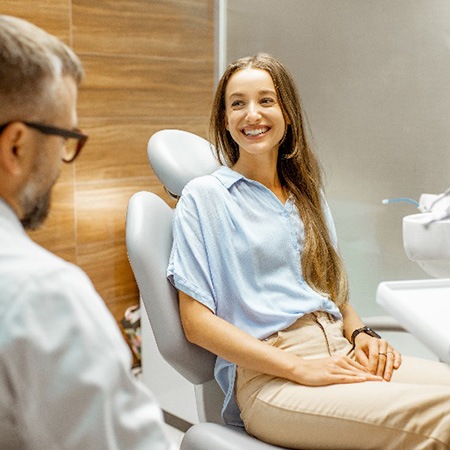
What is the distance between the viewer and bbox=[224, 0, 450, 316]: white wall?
101 inches

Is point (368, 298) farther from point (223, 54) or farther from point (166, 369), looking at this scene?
point (223, 54)

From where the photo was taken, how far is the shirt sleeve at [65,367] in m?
0.80

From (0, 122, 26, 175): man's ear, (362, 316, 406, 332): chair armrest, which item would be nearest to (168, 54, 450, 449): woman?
(362, 316, 406, 332): chair armrest

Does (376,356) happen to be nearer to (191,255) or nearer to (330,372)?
(330,372)

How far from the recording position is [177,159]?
73.5 inches

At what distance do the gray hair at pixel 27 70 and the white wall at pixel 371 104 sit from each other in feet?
6.27

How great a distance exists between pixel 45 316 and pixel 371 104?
6.99ft

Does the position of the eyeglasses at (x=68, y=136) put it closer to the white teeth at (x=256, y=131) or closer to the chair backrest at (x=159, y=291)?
the chair backrest at (x=159, y=291)

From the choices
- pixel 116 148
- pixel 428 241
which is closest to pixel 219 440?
pixel 428 241

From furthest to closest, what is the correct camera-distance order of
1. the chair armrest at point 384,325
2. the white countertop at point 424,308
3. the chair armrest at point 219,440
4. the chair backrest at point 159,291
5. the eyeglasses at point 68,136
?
the chair armrest at point 384,325
the chair backrest at point 159,291
the chair armrest at point 219,440
the white countertop at point 424,308
the eyeglasses at point 68,136

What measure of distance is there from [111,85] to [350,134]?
1.01 metres

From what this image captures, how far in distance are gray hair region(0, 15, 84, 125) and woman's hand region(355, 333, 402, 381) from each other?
1.05 meters

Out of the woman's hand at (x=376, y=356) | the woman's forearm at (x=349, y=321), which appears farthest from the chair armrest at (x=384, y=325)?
the woman's hand at (x=376, y=356)

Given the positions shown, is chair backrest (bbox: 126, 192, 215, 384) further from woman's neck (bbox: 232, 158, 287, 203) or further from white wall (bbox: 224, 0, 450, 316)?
white wall (bbox: 224, 0, 450, 316)
